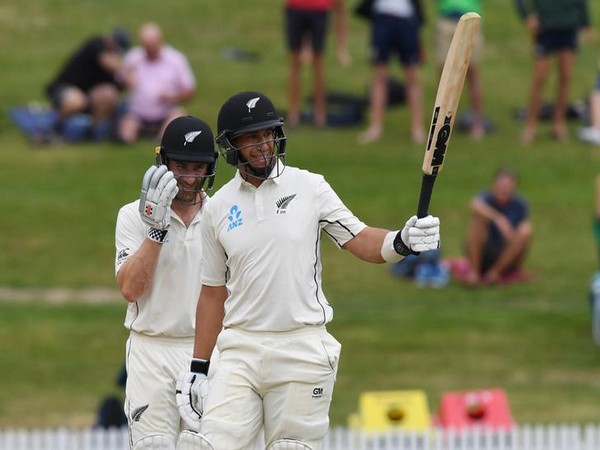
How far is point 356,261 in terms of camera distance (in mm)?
16484

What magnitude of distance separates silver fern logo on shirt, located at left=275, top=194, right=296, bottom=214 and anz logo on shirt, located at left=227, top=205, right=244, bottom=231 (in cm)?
18

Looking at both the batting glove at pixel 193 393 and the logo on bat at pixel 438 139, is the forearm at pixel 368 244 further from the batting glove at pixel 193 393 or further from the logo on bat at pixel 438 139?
the batting glove at pixel 193 393

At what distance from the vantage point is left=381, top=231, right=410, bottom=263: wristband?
6.96 m

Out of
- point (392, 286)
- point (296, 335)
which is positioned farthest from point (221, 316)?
point (392, 286)

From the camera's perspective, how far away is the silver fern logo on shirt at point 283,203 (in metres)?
7.11

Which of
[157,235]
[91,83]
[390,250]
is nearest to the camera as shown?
[390,250]

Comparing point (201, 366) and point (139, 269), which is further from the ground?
point (139, 269)

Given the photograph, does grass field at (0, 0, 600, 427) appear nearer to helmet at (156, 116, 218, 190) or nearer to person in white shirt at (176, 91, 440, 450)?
helmet at (156, 116, 218, 190)

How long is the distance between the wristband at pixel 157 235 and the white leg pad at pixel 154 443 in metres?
0.99

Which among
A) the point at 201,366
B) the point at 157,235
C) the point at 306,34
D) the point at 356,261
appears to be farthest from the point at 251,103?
the point at 306,34

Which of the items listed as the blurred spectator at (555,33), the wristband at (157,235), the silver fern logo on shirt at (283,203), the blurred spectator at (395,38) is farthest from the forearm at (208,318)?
the blurred spectator at (555,33)

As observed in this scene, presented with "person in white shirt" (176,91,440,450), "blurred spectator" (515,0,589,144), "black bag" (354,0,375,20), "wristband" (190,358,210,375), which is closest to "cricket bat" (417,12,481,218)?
"person in white shirt" (176,91,440,450)

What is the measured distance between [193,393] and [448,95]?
6.11 ft

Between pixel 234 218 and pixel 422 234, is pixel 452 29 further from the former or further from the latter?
pixel 422 234
